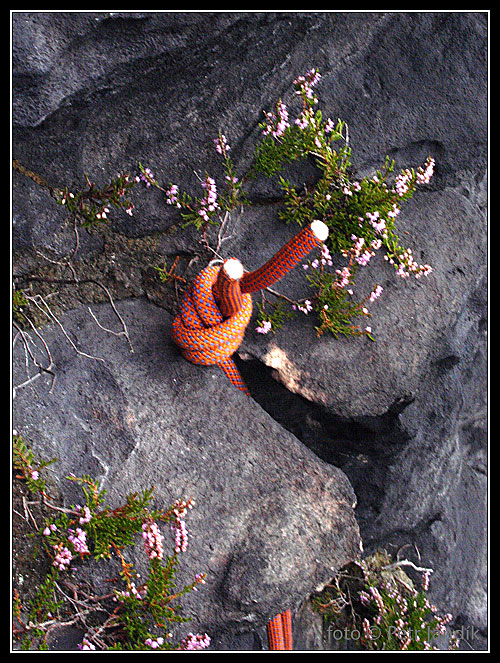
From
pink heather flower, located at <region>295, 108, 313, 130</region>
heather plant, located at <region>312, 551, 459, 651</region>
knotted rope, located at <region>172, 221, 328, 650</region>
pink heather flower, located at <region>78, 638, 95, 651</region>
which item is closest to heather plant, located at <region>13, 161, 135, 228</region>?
knotted rope, located at <region>172, 221, 328, 650</region>

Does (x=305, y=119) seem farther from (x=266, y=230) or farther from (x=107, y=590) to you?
(x=107, y=590)

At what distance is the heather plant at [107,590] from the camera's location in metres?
2.62

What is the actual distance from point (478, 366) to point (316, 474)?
136 cm

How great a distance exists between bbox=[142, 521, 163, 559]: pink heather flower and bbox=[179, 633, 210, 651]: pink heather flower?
0.37 metres

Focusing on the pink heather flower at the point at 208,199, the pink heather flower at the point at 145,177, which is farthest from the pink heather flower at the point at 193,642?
the pink heather flower at the point at 145,177

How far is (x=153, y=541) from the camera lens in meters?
2.69

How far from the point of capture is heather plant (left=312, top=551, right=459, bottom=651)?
3.40 metres

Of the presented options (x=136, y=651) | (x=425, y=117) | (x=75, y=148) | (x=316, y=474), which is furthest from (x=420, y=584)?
(x=75, y=148)

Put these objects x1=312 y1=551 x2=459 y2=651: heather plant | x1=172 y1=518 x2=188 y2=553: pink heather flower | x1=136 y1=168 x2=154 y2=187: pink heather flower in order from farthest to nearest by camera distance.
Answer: x1=312 y1=551 x2=459 y2=651: heather plant, x1=136 y1=168 x2=154 y2=187: pink heather flower, x1=172 y1=518 x2=188 y2=553: pink heather flower

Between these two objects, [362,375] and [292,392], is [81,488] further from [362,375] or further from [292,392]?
[362,375]

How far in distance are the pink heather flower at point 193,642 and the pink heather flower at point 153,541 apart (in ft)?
1.20

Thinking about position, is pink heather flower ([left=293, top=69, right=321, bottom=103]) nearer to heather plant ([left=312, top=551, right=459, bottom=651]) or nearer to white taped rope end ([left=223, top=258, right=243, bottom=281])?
white taped rope end ([left=223, top=258, right=243, bottom=281])

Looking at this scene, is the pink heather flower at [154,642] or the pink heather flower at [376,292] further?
the pink heather flower at [376,292]

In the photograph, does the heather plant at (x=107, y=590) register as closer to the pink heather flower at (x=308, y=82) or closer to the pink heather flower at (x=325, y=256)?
the pink heather flower at (x=325, y=256)
